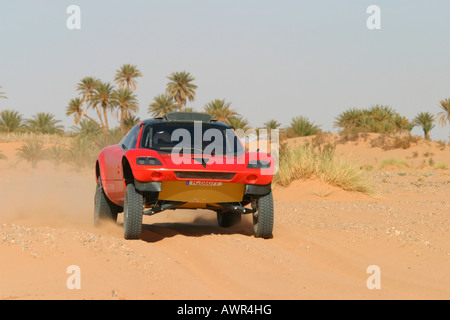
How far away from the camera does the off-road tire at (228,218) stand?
10.8m

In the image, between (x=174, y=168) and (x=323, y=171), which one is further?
(x=323, y=171)

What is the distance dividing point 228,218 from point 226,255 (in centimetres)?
301

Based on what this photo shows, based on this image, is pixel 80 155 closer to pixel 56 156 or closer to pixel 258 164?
pixel 56 156

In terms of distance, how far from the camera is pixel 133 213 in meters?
8.35

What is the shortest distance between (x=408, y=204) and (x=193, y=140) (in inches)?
313

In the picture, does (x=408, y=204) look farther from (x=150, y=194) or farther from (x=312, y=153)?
(x=150, y=194)

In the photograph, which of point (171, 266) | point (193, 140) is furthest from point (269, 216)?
point (171, 266)

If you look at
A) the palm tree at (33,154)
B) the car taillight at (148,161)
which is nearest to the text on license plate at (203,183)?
the car taillight at (148,161)

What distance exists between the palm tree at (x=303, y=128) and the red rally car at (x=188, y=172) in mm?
44731

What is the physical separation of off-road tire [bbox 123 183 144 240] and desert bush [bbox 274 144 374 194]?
9765 mm

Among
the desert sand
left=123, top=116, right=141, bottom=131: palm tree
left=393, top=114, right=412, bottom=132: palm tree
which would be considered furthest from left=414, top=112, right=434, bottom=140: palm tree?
the desert sand

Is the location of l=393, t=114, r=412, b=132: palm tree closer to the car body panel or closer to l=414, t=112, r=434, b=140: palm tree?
l=414, t=112, r=434, b=140: palm tree

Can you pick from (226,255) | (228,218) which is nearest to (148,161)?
(226,255)

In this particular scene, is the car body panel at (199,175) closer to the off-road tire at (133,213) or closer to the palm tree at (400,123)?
the off-road tire at (133,213)
